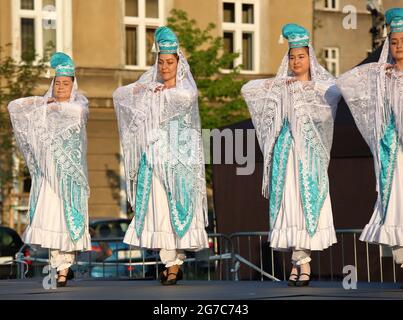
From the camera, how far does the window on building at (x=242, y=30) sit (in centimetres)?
3253

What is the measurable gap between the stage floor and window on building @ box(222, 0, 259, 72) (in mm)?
20147

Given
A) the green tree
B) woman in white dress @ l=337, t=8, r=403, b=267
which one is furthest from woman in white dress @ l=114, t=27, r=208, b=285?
the green tree

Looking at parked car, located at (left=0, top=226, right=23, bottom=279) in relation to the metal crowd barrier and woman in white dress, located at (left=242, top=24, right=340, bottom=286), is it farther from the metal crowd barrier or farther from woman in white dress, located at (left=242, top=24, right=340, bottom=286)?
woman in white dress, located at (left=242, top=24, right=340, bottom=286)

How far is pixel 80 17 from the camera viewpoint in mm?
30172

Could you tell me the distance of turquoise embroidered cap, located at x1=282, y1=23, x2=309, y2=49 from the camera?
11508 millimetres

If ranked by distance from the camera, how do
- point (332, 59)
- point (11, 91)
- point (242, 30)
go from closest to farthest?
point (11, 91) → point (242, 30) → point (332, 59)

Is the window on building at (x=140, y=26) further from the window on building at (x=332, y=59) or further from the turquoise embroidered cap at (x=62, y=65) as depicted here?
the turquoise embroidered cap at (x=62, y=65)

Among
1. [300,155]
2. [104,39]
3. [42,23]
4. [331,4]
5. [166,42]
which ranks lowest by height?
[300,155]

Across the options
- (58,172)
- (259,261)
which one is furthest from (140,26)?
(58,172)

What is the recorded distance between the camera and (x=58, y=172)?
1223cm

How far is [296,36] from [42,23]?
18968 mm

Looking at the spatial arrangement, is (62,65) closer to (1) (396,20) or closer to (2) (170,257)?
(2) (170,257)

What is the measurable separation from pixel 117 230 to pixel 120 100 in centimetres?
860
